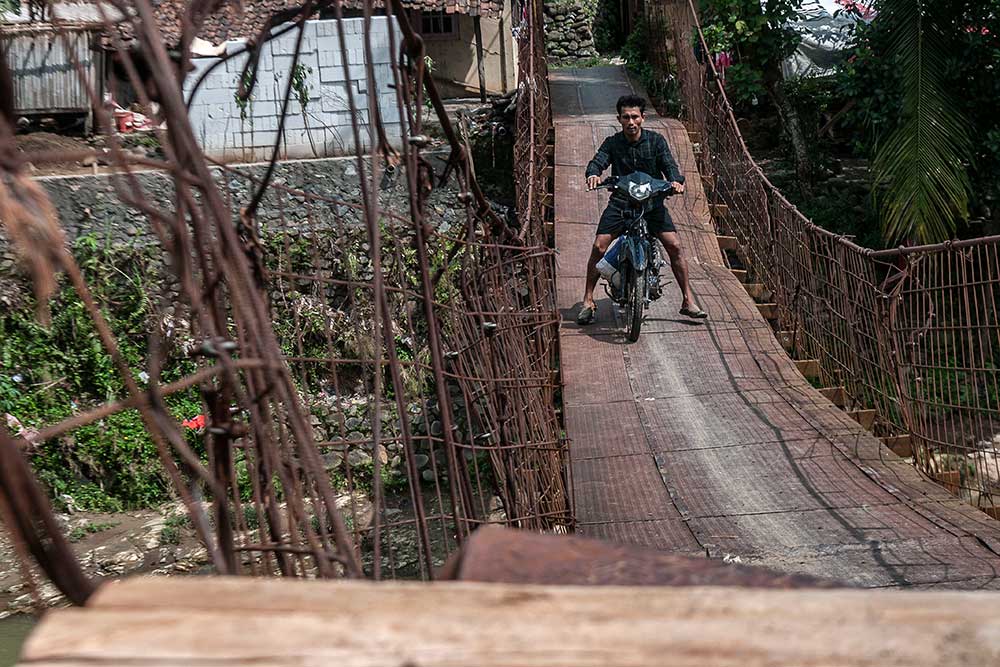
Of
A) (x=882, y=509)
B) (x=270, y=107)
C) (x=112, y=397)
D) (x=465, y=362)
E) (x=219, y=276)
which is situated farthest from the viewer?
(x=270, y=107)

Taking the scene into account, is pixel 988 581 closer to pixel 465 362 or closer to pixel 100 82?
pixel 465 362

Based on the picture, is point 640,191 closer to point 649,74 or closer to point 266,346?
point 266,346

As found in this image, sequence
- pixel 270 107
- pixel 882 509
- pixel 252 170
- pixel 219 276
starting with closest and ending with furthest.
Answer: pixel 219 276 → pixel 882 509 → pixel 252 170 → pixel 270 107

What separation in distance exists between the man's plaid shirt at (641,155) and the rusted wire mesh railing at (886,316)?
2.72 feet

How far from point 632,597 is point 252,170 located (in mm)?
9451

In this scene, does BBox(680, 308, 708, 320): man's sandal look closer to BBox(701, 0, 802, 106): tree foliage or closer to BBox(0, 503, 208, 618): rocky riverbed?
BBox(0, 503, 208, 618): rocky riverbed

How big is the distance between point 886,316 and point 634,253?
1599 millimetres

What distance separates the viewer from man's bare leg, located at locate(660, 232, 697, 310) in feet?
20.1

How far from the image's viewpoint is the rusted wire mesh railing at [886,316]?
4242 millimetres

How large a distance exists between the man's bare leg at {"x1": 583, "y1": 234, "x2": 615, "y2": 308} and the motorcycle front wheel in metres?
0.24

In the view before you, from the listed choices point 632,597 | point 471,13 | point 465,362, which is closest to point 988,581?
point 465,362

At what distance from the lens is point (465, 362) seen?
3363 mm

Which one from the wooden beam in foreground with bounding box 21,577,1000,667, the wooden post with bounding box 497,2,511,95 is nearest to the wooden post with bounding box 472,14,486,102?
the wooden post with bounding box 497,2,511,95

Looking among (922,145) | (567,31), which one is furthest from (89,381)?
(567,31)
